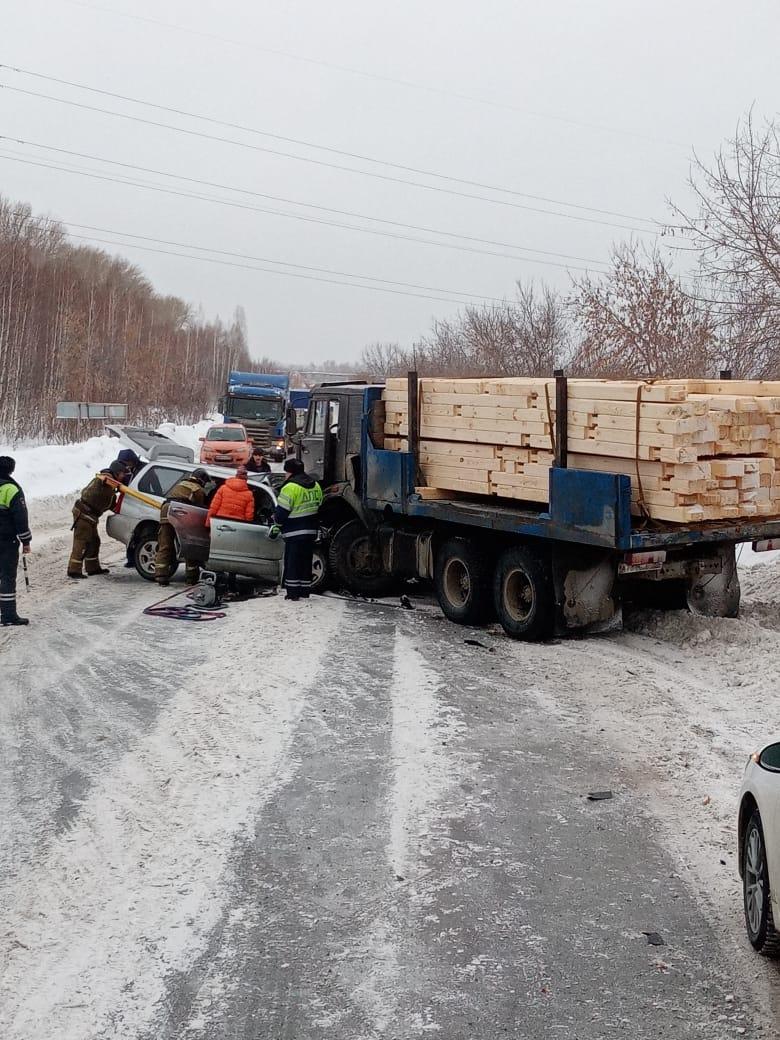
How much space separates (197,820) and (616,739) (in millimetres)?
3162

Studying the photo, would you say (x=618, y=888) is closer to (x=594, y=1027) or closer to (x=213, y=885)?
Answer: (x=594, y=1027)

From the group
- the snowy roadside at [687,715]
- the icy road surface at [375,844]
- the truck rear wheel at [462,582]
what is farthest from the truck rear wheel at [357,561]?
the icy road surface at [375,844]

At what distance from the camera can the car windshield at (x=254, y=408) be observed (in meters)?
40.8

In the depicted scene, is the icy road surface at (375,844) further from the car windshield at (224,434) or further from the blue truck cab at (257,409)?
the blue truck cab at (257,409)

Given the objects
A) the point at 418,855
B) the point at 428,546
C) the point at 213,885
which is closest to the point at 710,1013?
the point at 418,855

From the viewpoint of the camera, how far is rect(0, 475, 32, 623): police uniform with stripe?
12.1m

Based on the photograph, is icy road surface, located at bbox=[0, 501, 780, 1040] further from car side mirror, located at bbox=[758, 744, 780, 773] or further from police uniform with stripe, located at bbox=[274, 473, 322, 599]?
police uniform with stripe, located at bbox=[274, 473, 322, 599]

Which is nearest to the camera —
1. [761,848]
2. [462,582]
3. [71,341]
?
[761,848]

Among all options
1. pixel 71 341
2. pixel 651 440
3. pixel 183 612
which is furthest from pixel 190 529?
pixel 71 341

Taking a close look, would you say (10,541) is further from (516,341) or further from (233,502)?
(516,341)

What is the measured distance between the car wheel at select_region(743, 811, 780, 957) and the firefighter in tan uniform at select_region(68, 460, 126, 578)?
1211 centimetres

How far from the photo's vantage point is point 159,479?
53.2 feet

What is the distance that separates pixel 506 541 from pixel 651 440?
285 centimetres

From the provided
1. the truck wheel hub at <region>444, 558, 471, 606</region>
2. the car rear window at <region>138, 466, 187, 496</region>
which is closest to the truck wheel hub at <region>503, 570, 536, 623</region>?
the truck wheel hub at <region>444, 558, 471, 606</region>
